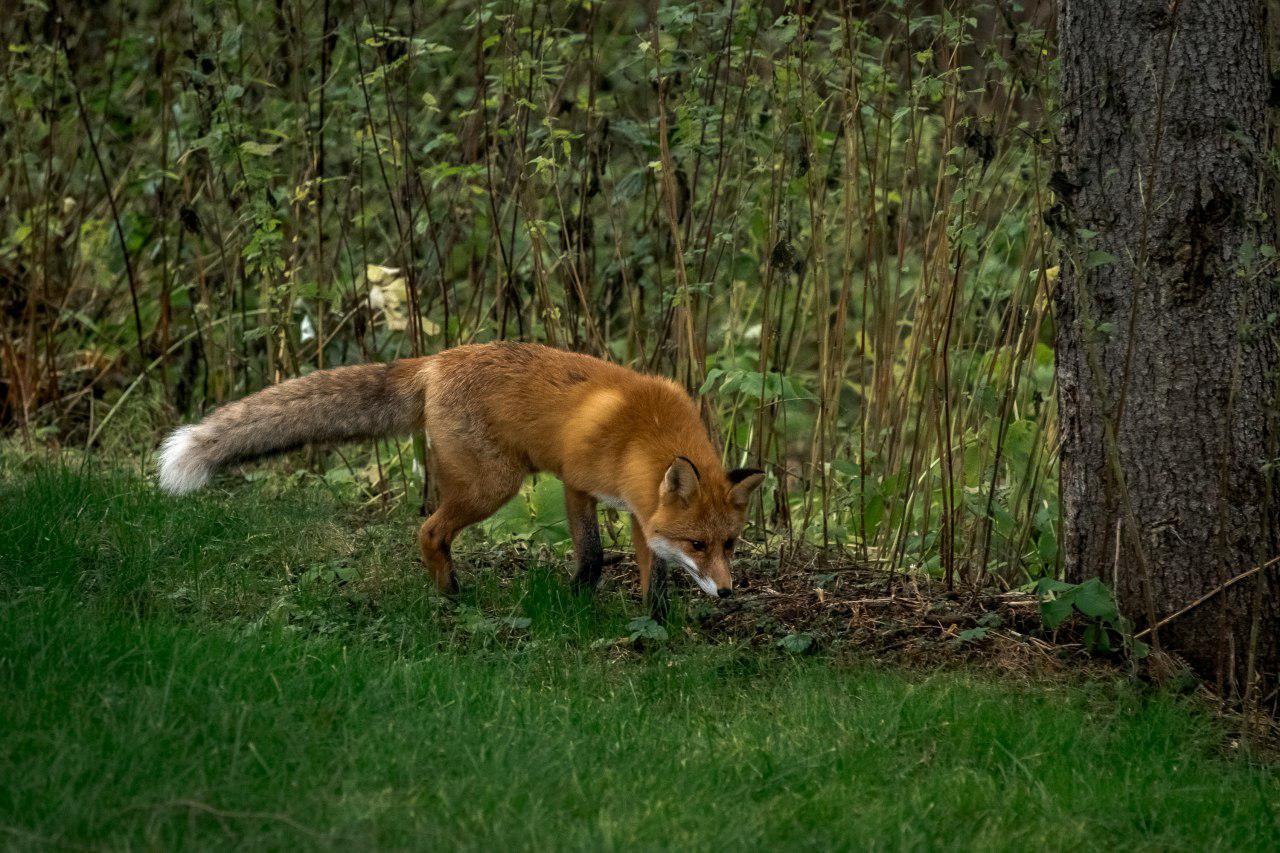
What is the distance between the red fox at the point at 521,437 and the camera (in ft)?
17.8

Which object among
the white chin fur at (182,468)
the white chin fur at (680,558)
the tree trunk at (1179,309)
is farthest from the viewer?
the white chin fur at (182,468)

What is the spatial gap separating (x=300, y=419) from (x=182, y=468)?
0.52 meters

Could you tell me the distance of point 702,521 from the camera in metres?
5.32

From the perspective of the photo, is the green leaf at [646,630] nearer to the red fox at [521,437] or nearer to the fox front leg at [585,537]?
the red fox at [521,437]

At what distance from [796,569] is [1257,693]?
2.02 meters

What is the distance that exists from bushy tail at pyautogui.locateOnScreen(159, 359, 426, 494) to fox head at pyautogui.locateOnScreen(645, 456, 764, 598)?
130 centimetres

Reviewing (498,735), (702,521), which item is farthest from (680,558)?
(498,735)

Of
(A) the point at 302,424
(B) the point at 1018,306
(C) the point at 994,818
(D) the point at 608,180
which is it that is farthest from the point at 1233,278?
(D) the point at 608,180

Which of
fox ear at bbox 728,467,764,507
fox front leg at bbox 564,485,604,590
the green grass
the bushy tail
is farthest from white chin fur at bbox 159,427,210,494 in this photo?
fox ear at bbox 728,467,764,507

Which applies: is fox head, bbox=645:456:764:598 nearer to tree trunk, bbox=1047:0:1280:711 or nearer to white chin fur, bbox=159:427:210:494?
tree trunk, bbox=1047:0:1280:711

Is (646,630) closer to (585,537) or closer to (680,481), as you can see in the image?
(680,481)

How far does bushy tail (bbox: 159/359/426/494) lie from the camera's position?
5715 mm

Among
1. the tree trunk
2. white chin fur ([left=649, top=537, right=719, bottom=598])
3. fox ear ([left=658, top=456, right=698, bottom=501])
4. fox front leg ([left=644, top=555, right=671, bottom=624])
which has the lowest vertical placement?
fox front leg ([left=644, top=555, right=671, bottom=624])

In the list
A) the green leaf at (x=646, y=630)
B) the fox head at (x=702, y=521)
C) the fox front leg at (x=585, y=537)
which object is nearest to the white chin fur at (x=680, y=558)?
the fox head at (x=702, y=521)
